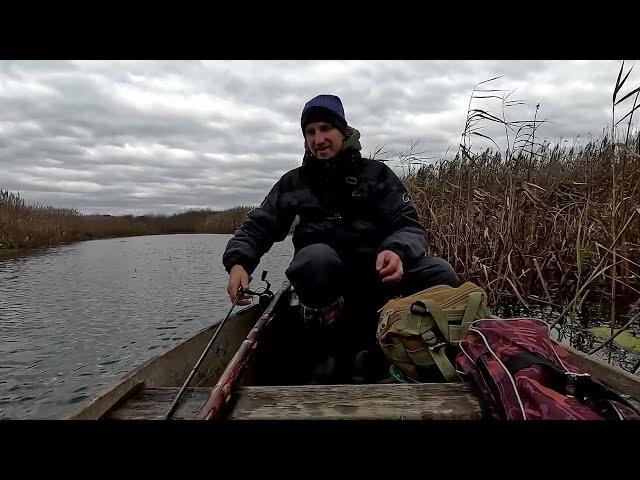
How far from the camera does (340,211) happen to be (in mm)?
2533

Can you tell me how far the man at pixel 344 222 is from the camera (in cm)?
241

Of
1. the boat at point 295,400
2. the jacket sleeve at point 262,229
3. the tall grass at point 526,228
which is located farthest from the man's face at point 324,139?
the tall grass at point 526,228

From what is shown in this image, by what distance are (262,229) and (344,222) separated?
0.52 m

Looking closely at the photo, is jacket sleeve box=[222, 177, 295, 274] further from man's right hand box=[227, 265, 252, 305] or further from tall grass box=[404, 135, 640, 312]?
tall grass box=[404, 135, 640, 312]

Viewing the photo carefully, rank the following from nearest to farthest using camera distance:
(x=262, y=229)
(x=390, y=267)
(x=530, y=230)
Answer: (x=390, y=267)
(x=262, y=229)
(x=530, y=230)

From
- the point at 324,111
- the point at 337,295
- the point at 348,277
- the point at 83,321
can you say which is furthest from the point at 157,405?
the point at 83,321

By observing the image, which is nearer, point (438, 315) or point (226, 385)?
point (226, 385)

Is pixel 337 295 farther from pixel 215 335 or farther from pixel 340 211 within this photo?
pixel 215 335

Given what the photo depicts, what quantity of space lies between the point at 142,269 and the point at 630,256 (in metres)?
9.69

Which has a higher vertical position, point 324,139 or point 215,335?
point 324,139
